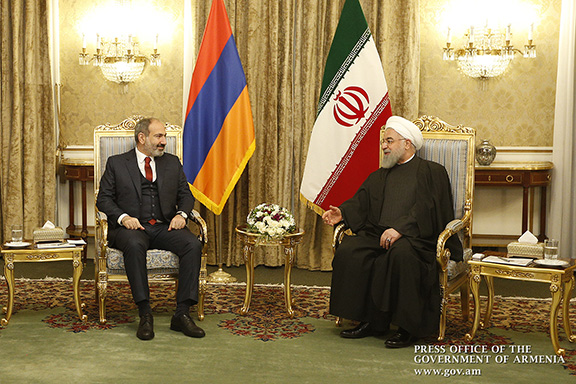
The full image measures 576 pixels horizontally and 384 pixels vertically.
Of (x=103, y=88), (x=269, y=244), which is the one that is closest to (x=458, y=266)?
(x=269, y=244)

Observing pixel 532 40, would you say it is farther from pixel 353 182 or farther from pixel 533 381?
pixel 533 381

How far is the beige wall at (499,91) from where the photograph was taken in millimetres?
6652

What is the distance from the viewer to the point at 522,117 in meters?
6.73

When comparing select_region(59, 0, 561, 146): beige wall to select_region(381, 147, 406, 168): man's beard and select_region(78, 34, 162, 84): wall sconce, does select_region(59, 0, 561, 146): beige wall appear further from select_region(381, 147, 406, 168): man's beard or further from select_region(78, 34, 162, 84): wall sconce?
select_region(381, 147, 406, 168): man's beard

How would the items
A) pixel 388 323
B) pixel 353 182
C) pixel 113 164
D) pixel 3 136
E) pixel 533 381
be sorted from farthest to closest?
pixel 3 136 → pixel 353 182 → pixel 113 164 → pixel 388 323 → pixel 533 381

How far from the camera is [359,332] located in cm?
438

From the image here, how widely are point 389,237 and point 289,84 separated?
2.71 meters

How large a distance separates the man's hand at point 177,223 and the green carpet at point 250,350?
668 mm

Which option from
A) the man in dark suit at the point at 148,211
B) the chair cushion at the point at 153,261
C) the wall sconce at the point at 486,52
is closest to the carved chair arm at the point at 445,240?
the man in dark suit at the point at 148,211

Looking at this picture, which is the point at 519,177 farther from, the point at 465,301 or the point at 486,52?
the point at 465,301

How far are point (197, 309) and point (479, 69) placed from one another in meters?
3.63

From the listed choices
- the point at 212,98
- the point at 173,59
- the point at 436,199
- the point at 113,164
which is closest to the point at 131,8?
the point at 173,59

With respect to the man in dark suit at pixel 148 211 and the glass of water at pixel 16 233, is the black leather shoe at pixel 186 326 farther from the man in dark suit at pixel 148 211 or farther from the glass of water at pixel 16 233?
the glass of water at pixel 16 233

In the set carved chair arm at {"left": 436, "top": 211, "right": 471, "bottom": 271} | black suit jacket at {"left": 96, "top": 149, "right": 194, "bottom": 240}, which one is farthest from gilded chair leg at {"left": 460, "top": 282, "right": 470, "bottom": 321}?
black suit jacket at {"left": 96, "top": 149, "right": 194, "bottom": 240}
